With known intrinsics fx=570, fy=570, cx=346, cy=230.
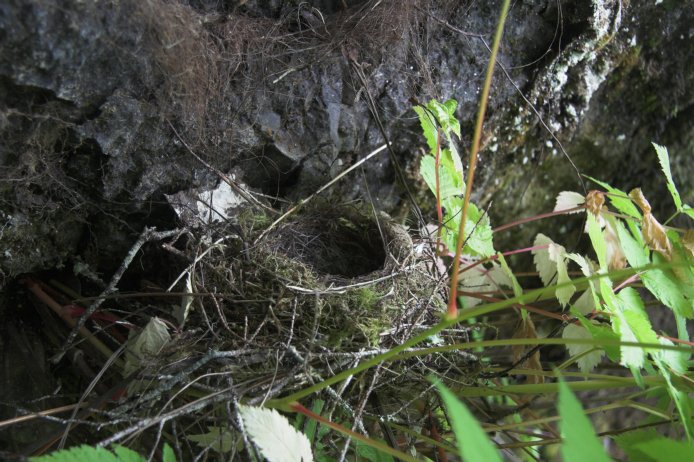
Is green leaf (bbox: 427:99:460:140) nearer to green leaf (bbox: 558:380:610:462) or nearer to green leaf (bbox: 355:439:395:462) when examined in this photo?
green leaf (bbox: 355:439:395:462)

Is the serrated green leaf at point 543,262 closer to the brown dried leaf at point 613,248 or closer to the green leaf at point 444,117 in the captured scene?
the brown dried leaf at point 613,248

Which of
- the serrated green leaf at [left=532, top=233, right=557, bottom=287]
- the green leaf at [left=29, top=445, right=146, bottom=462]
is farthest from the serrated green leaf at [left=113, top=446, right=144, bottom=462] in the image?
the serrated green leaf at [left=532, top=233, right=557, bottom=287]

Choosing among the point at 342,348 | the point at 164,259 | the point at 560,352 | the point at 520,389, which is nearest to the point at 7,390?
the point at 164,259

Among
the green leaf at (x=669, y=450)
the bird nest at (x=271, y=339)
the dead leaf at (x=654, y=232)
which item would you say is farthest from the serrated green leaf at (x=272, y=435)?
the dead leaf at (x=654, y=232)

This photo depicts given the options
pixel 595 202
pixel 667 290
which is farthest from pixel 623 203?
pixel 667 290

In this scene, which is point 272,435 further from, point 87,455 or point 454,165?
point 454,165

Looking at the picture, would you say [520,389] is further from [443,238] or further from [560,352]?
[560,352]

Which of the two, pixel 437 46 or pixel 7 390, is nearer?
pixel 7 390
